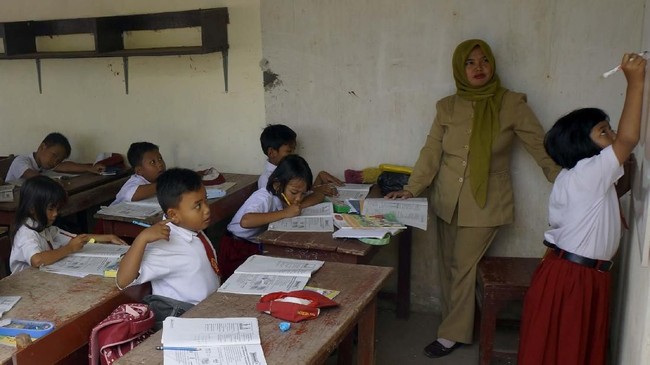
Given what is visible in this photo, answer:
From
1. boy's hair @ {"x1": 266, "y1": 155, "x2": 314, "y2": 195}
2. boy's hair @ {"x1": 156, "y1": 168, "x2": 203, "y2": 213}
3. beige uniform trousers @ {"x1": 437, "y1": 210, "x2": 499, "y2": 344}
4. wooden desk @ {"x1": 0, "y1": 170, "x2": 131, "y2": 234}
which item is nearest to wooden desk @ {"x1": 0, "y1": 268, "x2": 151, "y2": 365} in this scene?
boy's hair @ {"x1": 156, "y1": 168, "x2": 203, "y2": 213}

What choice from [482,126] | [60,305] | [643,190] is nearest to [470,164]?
[482,126]

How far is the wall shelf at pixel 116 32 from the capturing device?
3.88 meters

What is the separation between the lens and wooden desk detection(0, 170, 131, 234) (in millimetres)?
3657

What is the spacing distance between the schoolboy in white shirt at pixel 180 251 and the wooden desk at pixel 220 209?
0.89 meters

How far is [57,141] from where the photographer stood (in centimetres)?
432

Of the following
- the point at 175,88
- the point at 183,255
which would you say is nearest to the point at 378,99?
the point at 175,88

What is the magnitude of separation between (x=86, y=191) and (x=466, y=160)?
235 cm

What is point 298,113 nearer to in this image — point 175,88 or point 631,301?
point 175,88

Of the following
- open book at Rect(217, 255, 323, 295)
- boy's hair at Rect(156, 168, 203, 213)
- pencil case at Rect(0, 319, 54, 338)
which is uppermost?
boy's hair at Rect(156, 168, 203, 213)

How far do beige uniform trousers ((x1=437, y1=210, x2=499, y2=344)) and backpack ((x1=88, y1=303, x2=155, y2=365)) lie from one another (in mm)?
1808

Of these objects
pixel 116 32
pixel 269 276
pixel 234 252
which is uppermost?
pixel 116 32

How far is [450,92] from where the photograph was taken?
3.57 meters

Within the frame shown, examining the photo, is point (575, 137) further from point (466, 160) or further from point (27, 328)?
point (27, 328)

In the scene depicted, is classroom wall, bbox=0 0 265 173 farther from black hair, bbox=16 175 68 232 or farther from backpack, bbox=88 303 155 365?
backpack, bbox=88 303 155 365
